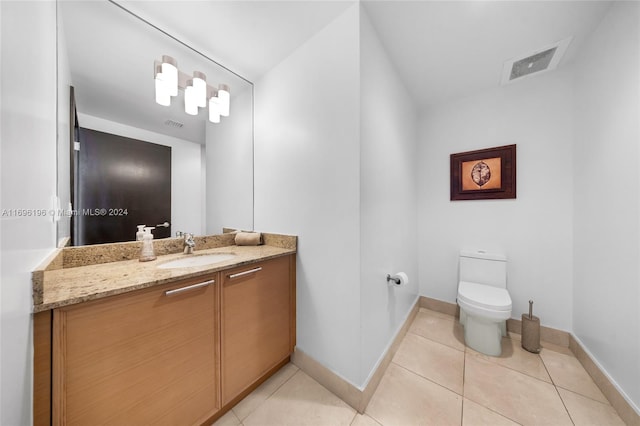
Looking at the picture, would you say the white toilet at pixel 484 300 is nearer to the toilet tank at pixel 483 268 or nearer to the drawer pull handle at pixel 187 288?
the toilet tank at pixel 483 268

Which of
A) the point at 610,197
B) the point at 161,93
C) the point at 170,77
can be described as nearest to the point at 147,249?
the point at 161,93

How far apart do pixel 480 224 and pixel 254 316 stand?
222cm

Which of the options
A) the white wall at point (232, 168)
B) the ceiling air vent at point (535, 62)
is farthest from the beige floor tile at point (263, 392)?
the ceiling air vent at point (535, 62)

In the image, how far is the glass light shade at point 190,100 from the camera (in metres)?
1.54

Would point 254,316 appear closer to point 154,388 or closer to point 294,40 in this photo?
point 154,388

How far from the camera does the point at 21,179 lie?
62cm

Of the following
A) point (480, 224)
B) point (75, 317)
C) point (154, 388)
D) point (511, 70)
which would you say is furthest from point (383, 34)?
point (154, 388)

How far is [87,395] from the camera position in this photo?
0.76 meters

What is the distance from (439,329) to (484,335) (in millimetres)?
397

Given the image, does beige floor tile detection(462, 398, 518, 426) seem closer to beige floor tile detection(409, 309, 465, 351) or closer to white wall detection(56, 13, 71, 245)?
beige floor tile detection(409, 309, 465, 351)

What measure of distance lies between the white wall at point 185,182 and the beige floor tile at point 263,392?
1140 mm

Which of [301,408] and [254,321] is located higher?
[254,321]

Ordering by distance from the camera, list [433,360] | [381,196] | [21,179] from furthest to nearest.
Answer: [433,360] → [381,196] → [21,179]

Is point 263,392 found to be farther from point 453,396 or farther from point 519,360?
point 519,360
